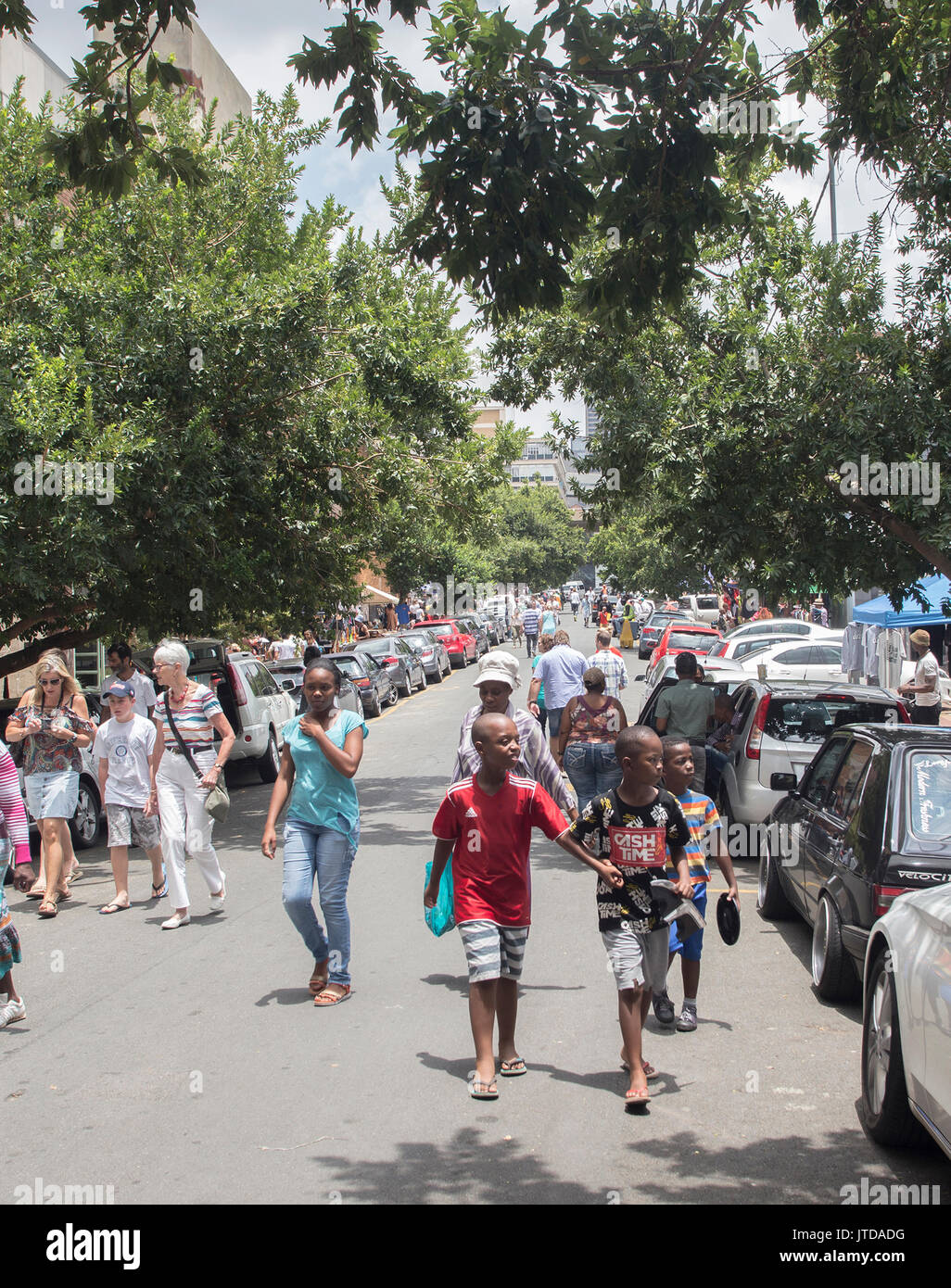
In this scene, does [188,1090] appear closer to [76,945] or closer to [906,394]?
[76,945]

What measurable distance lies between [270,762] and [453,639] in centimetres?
2232

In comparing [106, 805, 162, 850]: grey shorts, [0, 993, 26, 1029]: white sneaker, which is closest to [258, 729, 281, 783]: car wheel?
[106, 805, 162, 850]: grey shorts

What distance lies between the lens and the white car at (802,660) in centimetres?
2062

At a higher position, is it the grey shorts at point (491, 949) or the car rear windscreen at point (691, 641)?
the car rear windscreen at point (691, 641)

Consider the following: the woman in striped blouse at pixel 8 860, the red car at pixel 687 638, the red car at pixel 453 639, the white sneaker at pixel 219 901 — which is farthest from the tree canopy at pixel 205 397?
the red car at pixel 453 639

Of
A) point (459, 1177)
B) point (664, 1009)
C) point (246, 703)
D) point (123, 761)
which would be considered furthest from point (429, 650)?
point (459, 1177)

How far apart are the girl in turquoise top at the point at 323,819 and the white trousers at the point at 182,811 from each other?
211cm

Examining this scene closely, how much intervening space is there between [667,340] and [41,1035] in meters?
10.5

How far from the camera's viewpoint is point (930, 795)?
5.79m

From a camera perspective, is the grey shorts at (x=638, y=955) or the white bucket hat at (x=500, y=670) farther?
the white bucket hat at (x=500, y=670)

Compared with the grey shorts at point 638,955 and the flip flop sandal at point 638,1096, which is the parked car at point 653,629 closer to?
the grey shorts at point 638,955

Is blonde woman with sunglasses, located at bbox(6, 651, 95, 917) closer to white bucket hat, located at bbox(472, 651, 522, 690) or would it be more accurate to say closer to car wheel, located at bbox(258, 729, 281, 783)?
white bucket hat, located at bbox(472, 651, 522, 690)

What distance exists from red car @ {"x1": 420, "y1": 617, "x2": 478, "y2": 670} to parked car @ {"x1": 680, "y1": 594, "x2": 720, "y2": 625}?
8.68m

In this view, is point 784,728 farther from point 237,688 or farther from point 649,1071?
point 237,688
